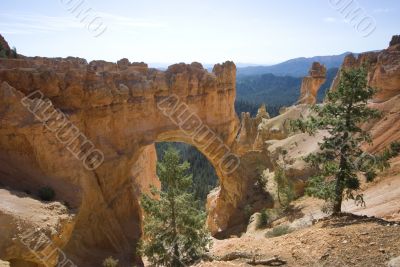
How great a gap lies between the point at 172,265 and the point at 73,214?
5479 mm

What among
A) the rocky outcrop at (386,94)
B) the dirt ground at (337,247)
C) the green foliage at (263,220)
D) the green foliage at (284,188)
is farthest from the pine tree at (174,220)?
the rocky outcrop at (386,94)

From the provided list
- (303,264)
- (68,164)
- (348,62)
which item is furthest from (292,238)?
(348,62)

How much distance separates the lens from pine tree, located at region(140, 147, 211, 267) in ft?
52.3

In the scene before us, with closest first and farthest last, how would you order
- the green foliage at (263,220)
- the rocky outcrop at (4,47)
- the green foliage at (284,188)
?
the green foliage at (263,220)
the green foliage at (284,188)
the rocky outcrop at (4,47)

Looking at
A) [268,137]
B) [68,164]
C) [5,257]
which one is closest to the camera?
[5,257]

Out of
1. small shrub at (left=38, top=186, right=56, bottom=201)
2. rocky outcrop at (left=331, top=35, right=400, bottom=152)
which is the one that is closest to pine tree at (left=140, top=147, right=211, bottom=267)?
small shrub at (left=38, top=186, right=56, bottom=201)

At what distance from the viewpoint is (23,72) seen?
67.6ft

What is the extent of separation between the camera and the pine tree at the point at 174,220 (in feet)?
52.3

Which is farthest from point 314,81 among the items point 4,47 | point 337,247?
point 337,247

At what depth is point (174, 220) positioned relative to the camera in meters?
16.2

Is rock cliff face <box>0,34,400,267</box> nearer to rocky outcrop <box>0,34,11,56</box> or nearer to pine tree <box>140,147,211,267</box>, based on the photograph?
rocky outcrop <box>0,34,11,56</box>

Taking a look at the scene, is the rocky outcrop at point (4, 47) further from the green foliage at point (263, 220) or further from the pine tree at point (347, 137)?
the pine tree at point (347, 137)

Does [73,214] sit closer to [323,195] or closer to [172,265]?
[172,265]

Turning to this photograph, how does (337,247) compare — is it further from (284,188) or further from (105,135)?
(105,135)
